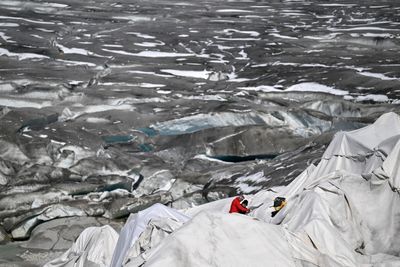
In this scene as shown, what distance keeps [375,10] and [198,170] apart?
28.3m

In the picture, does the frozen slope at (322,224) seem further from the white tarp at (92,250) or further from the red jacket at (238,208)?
the white tarp at (92,250)

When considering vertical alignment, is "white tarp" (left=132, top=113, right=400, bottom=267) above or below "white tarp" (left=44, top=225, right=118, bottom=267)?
above

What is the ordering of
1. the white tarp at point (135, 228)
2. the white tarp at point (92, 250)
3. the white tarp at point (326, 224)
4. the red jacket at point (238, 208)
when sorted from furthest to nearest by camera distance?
the red jacket at point (238, 208) < the white tarp at point (92, 250) < the white tarp at point (135, 228) < the white tarp at point (326, 224)

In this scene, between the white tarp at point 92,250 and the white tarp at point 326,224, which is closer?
the white tarp at point 326,224

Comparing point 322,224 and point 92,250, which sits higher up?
point 322,224

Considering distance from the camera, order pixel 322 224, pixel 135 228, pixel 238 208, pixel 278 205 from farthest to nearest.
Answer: pixel 238 208 → pixel 278 205 → pixel 135 228 → pixel 322 224

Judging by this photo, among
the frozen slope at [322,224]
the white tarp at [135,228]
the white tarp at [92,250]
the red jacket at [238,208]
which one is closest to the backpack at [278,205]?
the frozen slope at [322,224]

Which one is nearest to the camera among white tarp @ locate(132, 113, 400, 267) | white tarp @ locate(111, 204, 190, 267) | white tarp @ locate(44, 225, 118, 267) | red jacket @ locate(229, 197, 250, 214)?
white tarp @ locate(132, 113, 400, 267)

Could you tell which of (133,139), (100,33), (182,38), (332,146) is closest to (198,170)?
(133,139)

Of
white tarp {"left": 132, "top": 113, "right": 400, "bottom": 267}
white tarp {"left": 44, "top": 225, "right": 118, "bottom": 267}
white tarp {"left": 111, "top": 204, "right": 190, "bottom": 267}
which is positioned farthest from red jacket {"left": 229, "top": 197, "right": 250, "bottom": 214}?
white tarp {"left": 44, "top": 225, "right": 118, "bottom": 267}

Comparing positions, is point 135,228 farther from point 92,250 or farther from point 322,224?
point 322,224

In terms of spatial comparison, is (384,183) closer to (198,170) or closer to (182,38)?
(198,170)

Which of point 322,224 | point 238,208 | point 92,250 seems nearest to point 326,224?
point 322,224

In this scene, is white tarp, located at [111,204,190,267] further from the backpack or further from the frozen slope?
the backpack
